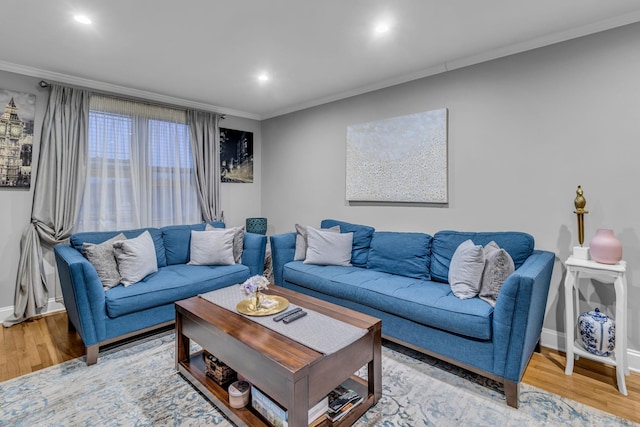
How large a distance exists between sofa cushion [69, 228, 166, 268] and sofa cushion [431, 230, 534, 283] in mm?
2752

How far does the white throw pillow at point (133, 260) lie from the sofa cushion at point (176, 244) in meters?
0.44

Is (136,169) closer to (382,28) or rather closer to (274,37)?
(274,37)

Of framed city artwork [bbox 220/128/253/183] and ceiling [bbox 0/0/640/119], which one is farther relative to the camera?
framed city artwork [bbox 220/128/253/183]

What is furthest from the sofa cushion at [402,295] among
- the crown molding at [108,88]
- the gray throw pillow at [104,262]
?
the crown molding at [108,88]

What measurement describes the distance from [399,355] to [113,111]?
12.7ft

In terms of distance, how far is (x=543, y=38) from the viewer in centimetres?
252

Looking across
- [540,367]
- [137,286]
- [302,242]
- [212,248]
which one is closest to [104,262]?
[137,286]

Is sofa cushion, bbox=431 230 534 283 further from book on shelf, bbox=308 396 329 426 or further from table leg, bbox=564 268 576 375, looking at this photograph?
book on shelf, bbox=308 396 329 426

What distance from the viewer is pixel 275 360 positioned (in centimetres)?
152

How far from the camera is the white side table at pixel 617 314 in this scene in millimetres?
2039

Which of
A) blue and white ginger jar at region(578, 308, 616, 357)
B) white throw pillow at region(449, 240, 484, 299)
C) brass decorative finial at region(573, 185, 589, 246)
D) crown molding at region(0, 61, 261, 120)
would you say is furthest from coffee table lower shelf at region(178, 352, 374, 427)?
crown molding at region(0, 61, 261, 120)

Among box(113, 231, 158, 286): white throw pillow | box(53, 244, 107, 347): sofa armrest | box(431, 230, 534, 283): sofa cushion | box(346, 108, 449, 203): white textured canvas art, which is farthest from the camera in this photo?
box(346, 108, 449, 203): white textured canvas art

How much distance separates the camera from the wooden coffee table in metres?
1.49

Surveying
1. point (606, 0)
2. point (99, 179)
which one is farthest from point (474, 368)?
point (99, 179)
